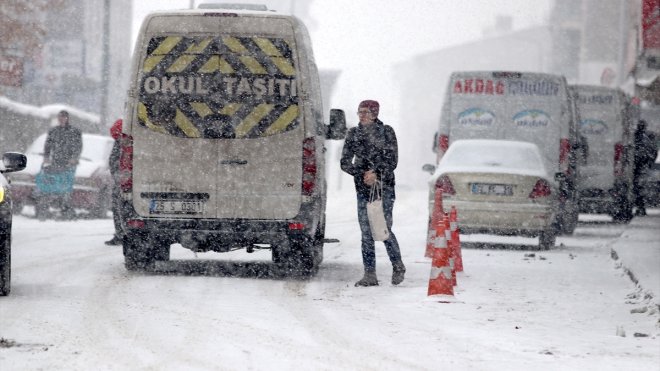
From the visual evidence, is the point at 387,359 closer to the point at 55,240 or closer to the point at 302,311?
the point at 302,311

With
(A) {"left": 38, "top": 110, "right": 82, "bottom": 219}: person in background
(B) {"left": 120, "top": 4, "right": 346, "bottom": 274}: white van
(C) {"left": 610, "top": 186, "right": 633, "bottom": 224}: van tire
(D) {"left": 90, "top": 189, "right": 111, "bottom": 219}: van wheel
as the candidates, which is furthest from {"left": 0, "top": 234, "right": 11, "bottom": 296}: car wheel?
(C) {"left": 610, "top": 186, "right": 633, "bottom": 224}: van tire

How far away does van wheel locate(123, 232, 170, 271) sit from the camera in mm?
13688

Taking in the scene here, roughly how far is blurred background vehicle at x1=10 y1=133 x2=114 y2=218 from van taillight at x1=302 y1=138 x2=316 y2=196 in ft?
40.4

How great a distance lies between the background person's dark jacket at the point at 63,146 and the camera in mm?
22938

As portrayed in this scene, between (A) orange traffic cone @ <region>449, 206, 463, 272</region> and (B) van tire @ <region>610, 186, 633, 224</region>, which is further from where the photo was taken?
(B) van tire @ <region>610, 186, 633, 224</region>

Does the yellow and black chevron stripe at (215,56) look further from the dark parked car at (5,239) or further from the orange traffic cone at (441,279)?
the dark parked car at (5,239)

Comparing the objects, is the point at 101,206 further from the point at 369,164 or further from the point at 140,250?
the point at 369,164

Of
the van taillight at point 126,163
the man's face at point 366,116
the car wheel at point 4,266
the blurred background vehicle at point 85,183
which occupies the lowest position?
the blurred background vehicle at point 85,183

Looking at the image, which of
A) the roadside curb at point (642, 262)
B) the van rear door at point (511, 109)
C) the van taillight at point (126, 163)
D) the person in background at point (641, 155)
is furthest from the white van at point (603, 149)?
the van taillight at point (126, 163)

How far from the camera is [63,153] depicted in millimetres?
23375

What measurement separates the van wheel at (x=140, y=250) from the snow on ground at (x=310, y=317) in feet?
Result: 0.58

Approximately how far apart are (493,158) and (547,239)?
4.37 feet

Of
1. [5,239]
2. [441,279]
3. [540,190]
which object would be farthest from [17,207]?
[441,279]

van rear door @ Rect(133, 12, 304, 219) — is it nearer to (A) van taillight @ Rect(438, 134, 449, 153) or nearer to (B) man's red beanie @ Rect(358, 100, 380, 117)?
(B) man's red beanie @ Rect(358, 100, 380, 117)
